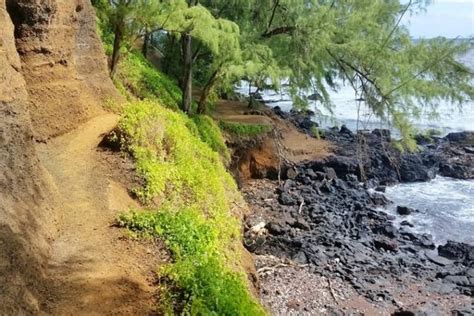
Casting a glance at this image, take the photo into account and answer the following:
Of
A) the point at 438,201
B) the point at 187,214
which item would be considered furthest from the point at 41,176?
the point at 438,201

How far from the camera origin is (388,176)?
72.9ft

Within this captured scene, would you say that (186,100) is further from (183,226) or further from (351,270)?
(183,226)

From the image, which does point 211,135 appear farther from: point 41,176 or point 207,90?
point 41,176

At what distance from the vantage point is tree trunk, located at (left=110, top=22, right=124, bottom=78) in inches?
526

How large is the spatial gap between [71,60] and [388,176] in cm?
1547

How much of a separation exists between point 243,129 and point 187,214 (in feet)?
37.8

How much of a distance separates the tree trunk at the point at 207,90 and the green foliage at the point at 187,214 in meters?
2.93

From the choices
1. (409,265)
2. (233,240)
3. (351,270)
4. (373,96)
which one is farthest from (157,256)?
(373,96)

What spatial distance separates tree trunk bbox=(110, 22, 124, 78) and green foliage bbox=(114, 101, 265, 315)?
7.84 ft

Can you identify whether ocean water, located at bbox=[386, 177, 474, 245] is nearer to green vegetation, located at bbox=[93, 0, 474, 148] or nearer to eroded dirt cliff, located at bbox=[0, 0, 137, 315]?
green vegetation, located at bbox=[93, 0, 474, 148]

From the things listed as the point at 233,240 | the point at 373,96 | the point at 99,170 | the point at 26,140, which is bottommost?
the point at 233,240

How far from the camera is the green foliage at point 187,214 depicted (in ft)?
20.6

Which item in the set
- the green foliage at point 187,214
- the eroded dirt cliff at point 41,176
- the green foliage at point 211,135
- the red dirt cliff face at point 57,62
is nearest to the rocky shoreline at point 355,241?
the green foliage at point 211,135

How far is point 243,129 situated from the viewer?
19484 mm
